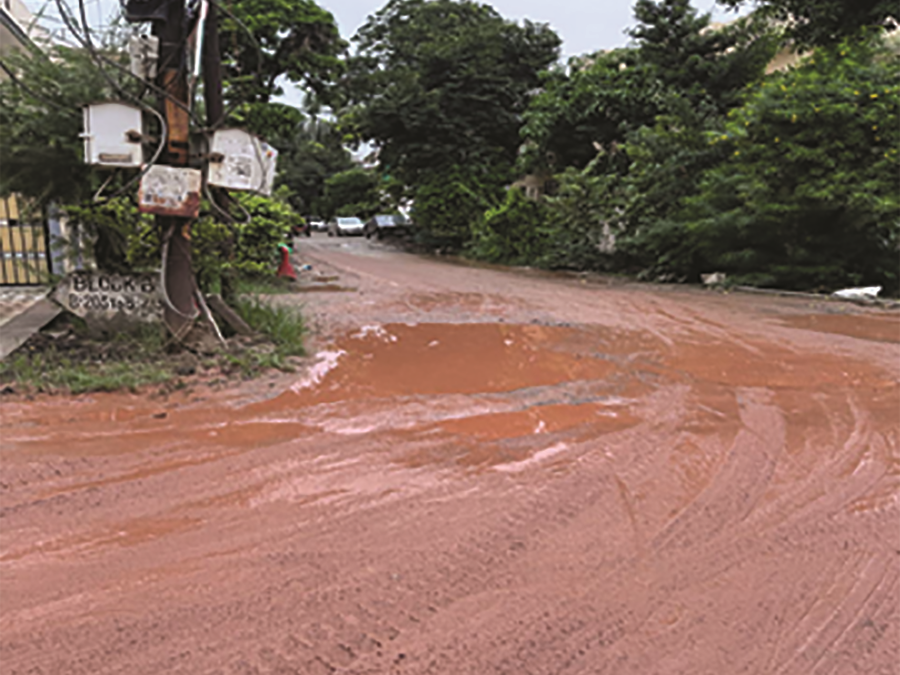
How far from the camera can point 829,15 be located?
43.0 ft

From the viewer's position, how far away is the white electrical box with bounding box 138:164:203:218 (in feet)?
17.3

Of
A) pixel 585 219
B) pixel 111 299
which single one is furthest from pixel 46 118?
pixel 585 219

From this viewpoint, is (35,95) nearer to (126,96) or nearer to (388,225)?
(126,96)

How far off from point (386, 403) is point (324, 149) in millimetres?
50794

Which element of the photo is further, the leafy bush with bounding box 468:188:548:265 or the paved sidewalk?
the leafy bush with bounding box 468:188:548:265

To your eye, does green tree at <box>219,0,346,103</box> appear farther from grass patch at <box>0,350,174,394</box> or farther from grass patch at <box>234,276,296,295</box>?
grass patch at <box>0,350,174,394</box>

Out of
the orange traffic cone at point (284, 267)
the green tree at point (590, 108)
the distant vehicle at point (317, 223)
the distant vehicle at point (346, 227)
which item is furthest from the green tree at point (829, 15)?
the distant vehicle at point (317, 223)

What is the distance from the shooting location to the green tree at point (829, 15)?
12633 millimetres

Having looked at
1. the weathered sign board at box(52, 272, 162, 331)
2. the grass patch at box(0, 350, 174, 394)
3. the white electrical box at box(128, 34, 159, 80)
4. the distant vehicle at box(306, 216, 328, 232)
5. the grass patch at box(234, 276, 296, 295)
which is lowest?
the distant vehicle at box(306, 216, 328, 232)

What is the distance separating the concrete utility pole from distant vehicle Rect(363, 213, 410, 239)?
82.4ft

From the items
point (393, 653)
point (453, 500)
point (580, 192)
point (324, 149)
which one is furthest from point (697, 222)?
point (324, 149)

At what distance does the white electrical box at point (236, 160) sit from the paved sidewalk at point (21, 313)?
228 cm

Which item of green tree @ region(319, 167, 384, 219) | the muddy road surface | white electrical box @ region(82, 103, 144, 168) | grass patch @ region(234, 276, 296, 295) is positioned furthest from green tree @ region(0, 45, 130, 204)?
green tree @ region(319, 167, 384, 219)

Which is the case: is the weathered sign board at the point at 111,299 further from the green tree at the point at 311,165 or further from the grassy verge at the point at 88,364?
the green tree at the point at 311,165
